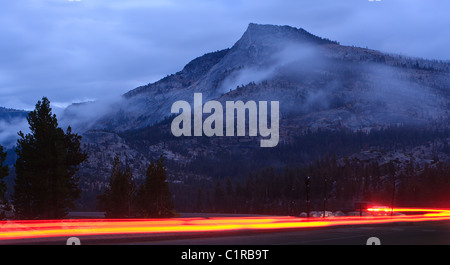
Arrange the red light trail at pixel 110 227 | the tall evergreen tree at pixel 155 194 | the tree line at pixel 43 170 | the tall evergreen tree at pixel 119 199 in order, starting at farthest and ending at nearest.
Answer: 1. the tall evergreen tree at pixel 119 199
2. the tall evergreen tree at pixel 155 194
3. the tree line at pixel 43 170
4. the red light trail at pixel 110 227

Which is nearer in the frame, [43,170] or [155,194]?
[43,170]

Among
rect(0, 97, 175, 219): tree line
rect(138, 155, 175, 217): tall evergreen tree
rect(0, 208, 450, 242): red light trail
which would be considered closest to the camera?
rect(0, 208, 450, 242): red light trail

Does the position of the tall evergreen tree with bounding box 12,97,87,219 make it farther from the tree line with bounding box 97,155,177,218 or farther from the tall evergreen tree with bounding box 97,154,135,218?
the tall evergreen tree with bounding box 97,154,135,218

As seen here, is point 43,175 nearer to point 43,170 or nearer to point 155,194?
point 43,170

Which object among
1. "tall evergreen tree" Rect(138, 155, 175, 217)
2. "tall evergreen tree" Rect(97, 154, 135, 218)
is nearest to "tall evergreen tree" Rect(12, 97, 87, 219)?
"tall evergreen tree" Rect(138, 155, 175, 217)

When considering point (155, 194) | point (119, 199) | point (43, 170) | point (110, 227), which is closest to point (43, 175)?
point (43, 170)

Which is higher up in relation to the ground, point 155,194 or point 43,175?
point 43,175

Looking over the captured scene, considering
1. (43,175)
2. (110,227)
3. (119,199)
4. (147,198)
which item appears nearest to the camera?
(110,227)

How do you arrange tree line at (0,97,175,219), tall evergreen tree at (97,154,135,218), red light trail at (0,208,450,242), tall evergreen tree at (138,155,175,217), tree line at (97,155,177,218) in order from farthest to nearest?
tall evergreen tree at (97,154,135,218), tree line at (97,155,177,218), tall evergreen tree at (138,155,175,217), tree line at (0,97,175,219), red light trail at (0,208,450,242)

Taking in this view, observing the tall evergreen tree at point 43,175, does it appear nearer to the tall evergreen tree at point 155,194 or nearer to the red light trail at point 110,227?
the red light trail at point 110,227

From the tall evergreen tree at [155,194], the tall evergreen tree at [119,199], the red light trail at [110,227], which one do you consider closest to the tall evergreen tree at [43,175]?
the red light trail at [110,227]

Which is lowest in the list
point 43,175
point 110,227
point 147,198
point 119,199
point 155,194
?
point 119,199
